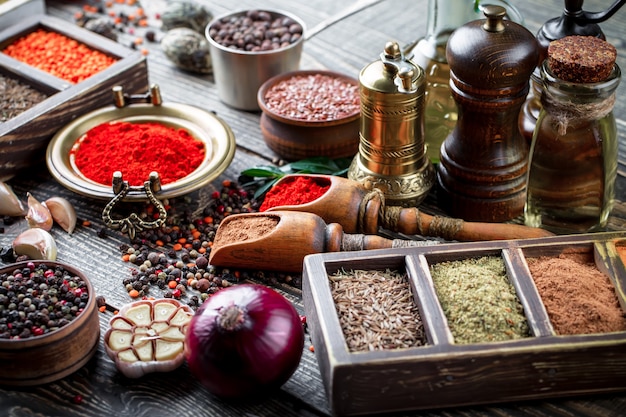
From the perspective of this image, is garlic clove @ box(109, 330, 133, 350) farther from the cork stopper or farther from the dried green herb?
the cork stopper

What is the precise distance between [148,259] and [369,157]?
49 centimetres

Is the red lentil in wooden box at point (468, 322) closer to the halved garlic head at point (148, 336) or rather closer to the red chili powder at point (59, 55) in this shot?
the halved garlic head at point (148, 336)

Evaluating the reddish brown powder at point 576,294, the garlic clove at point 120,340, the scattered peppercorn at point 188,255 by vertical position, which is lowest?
the scattered peppercorn at point 188,255

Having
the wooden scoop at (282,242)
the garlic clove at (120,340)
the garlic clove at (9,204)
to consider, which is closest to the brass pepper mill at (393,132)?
the wooden scoop at (282,242)

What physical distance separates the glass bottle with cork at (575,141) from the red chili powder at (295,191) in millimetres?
→ 419

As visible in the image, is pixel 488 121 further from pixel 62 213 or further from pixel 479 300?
pixel 62 213

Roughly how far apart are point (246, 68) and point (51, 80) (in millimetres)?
473

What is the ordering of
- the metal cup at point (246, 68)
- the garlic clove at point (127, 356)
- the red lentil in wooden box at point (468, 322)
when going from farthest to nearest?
1. the metal cup at point (246, 68)
2. the garlic clove at point (127, 356)
3. the red lentil in wooden box at point (468, 322)

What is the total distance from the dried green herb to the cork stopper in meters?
0.34

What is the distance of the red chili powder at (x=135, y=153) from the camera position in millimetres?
1687

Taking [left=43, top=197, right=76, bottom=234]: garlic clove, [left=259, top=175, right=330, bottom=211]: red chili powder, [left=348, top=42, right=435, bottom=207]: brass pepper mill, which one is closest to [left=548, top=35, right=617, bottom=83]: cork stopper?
[left=348, top=42, right=435, bottom=207]: brass pepper mill

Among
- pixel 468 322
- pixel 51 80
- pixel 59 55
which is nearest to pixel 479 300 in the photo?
pixel 468 322

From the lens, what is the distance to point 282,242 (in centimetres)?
148

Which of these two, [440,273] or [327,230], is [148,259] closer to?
[327,230]
